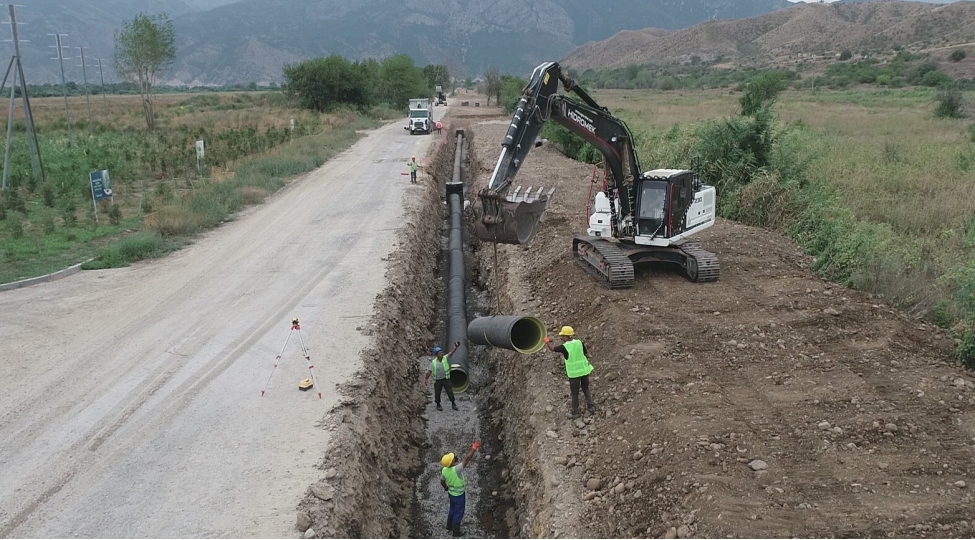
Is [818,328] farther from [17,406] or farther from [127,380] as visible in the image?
[17,406]

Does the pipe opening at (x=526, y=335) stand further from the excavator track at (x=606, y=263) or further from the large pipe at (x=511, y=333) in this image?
the excavator track at (x=606, y=263)

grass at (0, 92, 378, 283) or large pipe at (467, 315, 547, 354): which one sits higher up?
grass at (0, 92, 378, 283)

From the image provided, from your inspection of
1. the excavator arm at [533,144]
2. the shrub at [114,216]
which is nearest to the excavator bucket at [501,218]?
the excavator arm at [533,144]

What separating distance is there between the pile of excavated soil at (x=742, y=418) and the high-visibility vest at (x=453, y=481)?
38.2 inches

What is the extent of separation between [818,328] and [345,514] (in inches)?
332

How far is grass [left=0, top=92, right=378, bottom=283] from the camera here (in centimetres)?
1908

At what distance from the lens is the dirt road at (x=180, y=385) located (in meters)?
8.28

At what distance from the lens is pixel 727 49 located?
15962 centimetres

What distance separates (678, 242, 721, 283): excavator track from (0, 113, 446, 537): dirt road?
6.81 m

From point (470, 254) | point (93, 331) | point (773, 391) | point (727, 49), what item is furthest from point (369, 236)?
point (727, 49)

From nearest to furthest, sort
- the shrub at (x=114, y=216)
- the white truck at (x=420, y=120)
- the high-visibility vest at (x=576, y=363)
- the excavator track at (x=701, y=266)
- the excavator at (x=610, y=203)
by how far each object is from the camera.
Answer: the high-visibility vest at (x=576, y=363) → the excavator at (x=610, y=203) → the excavator track at (x=701, y=266) → the shrub at (x=114, y=216) → the white truck at (x=420, y=120)

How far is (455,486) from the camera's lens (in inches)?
373

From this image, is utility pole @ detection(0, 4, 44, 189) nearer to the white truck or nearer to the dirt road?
the dirt road

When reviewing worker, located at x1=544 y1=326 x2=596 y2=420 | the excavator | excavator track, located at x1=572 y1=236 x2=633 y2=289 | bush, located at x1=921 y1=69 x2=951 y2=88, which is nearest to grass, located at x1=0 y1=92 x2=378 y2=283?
the excavator
